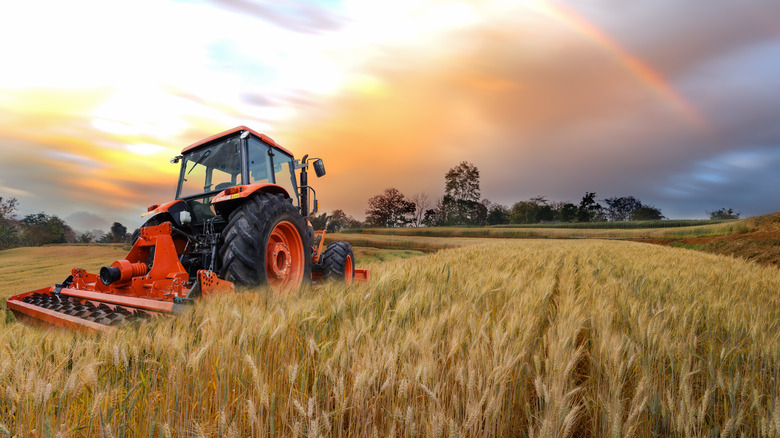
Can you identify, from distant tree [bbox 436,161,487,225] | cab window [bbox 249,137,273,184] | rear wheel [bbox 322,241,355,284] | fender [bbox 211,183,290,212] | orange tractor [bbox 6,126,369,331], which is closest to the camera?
orange tractor [bbox 6,126,369,331]

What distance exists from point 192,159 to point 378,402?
5.19 meters

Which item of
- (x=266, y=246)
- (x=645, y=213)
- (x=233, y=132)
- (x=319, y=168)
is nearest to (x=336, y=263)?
(x=319, y=168)

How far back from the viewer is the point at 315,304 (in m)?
2.50

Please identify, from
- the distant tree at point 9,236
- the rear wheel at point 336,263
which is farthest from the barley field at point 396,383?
the distant tree at point 9,236

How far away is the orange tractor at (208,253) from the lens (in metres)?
2.94

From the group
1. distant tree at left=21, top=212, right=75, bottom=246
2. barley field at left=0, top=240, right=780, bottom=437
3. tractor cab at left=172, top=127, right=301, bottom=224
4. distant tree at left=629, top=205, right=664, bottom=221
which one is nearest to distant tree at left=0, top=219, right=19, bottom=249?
distant tree at left=21, top=212, right=75, bottom=246

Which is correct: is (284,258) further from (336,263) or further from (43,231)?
(43,231)

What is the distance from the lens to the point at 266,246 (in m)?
3.56

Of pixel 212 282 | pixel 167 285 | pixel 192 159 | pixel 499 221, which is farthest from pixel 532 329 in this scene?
pixel 499 221

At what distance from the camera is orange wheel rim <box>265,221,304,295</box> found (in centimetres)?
388

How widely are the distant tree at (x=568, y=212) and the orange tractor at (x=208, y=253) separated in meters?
79.3

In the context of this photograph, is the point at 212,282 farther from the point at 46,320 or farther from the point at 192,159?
the point at 192,159

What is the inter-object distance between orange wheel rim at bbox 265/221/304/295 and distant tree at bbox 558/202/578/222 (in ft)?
262

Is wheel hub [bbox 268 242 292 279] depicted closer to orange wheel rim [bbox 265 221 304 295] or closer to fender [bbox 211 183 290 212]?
orange wheel rim [bbox 265 221 304 295]
